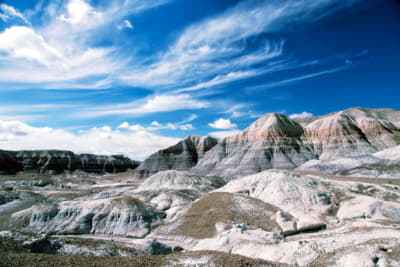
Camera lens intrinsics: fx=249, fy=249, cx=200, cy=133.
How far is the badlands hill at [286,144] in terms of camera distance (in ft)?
309

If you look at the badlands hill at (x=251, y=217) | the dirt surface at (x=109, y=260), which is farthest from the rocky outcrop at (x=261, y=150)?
the dirt surface at (x=109, y=260)

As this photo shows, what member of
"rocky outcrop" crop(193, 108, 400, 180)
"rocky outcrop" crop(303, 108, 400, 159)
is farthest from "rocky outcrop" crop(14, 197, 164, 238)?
"rocky outcrop" crop(303, 108, 400, 159)

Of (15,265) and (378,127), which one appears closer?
(15,265)

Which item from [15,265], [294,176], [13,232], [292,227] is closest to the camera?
[15,265]

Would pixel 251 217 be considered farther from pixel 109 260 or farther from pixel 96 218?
pixel 96 218

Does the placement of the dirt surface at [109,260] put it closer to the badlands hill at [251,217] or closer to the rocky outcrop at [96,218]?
the badlands hill at [251,217]

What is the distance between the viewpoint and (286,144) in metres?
104

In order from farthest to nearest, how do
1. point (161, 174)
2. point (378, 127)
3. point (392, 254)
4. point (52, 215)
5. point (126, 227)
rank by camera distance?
point (378, 127) < point (161, 174) < point (52, 215) < point (126, 227) < point (392, 254)

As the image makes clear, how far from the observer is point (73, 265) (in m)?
14.0

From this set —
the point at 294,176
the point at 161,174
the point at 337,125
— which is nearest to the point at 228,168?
the point at 161,174

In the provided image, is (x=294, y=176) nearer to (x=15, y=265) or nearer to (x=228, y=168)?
(x=15, y=265)

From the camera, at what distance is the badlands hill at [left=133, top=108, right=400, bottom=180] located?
309ft

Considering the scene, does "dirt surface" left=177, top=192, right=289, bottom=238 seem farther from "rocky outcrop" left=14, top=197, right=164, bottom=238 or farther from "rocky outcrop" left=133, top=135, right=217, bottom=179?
"rocky outcrop" left=133, top=135, right=217, bottom=179

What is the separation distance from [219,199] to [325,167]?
197ft
